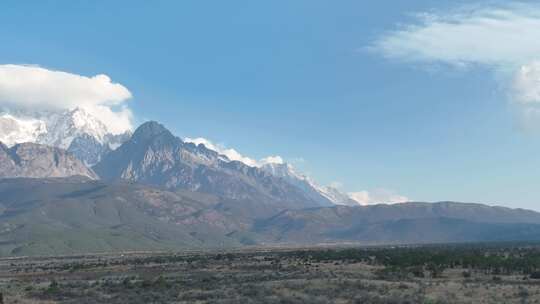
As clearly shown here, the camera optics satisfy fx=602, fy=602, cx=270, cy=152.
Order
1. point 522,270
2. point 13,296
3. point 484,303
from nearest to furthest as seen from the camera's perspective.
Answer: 1. point 484,303
2. point 13,296
3. point 522,270

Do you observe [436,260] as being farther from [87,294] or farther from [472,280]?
[87,294]

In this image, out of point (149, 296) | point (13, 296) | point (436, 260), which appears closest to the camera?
point (149, 296)

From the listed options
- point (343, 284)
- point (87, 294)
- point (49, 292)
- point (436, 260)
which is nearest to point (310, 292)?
point (343, 284)

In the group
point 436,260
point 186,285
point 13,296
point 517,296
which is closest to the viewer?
point 517,296

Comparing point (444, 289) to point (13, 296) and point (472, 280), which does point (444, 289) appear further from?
point (13, 296)

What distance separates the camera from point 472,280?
84438mm

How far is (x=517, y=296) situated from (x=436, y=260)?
54.7 m

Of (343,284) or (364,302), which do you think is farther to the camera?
(343,284)

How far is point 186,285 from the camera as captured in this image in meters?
82.2

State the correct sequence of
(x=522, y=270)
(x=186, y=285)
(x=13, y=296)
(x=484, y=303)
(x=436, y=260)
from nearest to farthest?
(x=484, y=303) < (x=13, y=296) < (x=186, y=285) < (x=522, y=270) < (x=436, y=260)

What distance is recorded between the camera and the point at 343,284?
76.4 metres

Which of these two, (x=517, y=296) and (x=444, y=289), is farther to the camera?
(x=444, y=289)

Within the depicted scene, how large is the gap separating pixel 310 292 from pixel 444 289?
15630 millimetres

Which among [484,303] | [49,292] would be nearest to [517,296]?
[484,303]
